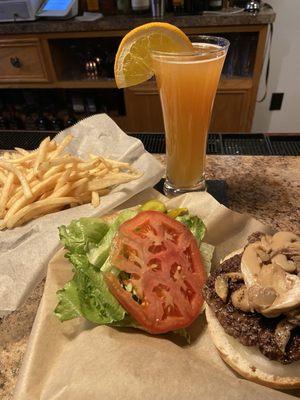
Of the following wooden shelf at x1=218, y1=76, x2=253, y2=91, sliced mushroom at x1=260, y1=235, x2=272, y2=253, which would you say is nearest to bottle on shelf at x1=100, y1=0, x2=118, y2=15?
wooden shelf at x1=218, y1=76, x2=253, y2=91

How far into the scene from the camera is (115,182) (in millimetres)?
1207

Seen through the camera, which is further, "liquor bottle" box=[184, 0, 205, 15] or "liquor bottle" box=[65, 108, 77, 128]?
"liquor bottle" box=[65, 108, 77, 128]

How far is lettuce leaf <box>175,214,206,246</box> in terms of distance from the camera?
1.03 meters

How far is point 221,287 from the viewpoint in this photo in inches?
30.4

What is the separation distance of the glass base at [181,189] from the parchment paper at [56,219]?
0.05 meters

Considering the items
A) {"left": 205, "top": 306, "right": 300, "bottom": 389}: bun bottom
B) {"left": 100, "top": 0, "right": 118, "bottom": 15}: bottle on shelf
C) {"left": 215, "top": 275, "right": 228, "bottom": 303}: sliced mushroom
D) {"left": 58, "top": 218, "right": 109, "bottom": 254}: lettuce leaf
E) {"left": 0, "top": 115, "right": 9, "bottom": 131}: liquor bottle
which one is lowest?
{"left": 0, "top": 115, "right": 9, "bottom": 131}: liquor bottle

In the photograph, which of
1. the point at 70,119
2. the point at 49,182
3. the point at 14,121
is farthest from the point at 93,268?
the point at 14,121

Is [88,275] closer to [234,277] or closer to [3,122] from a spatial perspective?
[234,277]

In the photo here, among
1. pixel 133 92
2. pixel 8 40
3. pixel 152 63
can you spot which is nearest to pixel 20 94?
pixel 8 40

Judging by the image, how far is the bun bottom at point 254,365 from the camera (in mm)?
700

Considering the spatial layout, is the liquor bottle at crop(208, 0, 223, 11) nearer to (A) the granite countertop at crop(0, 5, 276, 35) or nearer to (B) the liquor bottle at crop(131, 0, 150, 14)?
(A) the granite countertop at crop(0, 5, 276, 35)

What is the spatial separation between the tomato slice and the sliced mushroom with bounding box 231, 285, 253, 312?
140 millimetres

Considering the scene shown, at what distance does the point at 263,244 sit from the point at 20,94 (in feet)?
11.7

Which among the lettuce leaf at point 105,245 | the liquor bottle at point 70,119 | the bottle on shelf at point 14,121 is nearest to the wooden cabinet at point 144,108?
the liquor bottle at point 70,119
